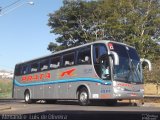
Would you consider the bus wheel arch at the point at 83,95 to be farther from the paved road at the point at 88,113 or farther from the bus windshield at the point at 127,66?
the paved road at the point at 88,113

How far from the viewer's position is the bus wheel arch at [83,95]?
78.4ft

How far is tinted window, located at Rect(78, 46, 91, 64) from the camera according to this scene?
2370cm

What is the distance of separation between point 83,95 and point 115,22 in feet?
80.1

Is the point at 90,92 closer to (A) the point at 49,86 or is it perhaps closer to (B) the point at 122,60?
(B) the point at 122,60

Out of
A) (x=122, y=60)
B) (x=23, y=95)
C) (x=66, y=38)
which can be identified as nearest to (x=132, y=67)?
(x=122, y=60)

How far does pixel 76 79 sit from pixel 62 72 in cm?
181

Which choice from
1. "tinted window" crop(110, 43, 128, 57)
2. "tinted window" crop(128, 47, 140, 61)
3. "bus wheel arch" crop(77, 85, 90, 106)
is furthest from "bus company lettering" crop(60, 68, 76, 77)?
"tinted window" crop(128, 47, 140, 61)

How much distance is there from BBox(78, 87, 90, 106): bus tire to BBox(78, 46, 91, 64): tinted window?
1.61m

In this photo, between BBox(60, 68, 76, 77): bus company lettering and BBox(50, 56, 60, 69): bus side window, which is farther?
BBox(50, 56, 60, 69): bus side window

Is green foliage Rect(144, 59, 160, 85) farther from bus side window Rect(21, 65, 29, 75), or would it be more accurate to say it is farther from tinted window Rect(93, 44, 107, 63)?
tinted window Rect(93, 44, 107, 63)

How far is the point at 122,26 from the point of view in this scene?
46500 millimetres

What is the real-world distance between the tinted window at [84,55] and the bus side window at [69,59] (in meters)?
0.81

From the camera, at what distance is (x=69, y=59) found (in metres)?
25.9

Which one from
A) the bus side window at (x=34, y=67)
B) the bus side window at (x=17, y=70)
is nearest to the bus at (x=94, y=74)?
the bus side window at (x=34, y=67)
